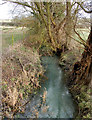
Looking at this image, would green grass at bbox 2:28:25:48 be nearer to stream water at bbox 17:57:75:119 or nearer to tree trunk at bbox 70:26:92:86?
stream water at bbox 17:57:75:119

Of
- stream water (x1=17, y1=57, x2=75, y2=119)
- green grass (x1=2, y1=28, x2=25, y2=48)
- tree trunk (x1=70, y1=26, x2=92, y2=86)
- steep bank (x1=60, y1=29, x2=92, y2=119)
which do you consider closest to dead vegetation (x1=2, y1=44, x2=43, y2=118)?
stream water (x1=17, y1=57, x2=75, y2=119)

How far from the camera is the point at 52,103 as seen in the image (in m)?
5.12

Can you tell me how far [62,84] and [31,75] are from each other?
1.98 metres

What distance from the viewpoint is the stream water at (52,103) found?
4.48m

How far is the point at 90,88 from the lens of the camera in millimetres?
4957

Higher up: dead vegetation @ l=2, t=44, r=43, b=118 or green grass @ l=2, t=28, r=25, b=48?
green grass @ l=2, t=28, r=25, b=48

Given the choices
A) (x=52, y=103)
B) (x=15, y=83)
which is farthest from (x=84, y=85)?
(x=15, y=83)

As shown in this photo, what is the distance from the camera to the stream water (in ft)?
14.7

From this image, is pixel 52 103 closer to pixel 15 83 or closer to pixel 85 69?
pixel 15 83

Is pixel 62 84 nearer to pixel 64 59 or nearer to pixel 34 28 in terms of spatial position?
pixel 64 59

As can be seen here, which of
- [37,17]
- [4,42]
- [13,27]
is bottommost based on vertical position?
[4,42]

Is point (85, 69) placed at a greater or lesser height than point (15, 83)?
greater

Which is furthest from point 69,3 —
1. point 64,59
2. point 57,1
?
point 64,59

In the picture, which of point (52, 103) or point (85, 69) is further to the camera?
point (85, 69)
